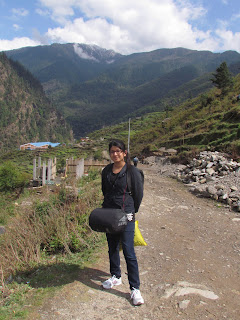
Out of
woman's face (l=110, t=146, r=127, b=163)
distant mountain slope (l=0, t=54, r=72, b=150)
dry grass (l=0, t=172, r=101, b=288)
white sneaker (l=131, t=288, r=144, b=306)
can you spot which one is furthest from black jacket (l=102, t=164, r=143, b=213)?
distant mountain slope (l=0, t=54, r=72, b=150)

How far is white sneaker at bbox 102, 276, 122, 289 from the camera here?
3.02 metres

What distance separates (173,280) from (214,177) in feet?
19.1

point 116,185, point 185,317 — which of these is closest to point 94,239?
point 116,185

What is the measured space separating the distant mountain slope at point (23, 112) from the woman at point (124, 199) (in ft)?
476

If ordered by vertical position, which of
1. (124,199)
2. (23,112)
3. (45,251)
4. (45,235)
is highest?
(23,112)

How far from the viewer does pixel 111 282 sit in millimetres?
3049

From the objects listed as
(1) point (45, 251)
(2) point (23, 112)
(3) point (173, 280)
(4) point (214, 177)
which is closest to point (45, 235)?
(1) point (45, 251)

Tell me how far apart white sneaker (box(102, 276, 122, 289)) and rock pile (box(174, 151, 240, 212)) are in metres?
Answer: 4.33

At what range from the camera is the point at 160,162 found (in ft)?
48.1

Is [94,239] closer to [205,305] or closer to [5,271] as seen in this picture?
[5,271]

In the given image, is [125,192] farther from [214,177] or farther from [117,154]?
[214,177]

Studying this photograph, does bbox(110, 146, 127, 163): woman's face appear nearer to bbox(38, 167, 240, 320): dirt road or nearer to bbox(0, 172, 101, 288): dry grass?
bbox(38, 167, 240, 320): dirt road

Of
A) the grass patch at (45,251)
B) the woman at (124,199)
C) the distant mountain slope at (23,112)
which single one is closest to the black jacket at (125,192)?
the woman at (124,199)

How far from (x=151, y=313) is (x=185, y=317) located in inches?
13.2
